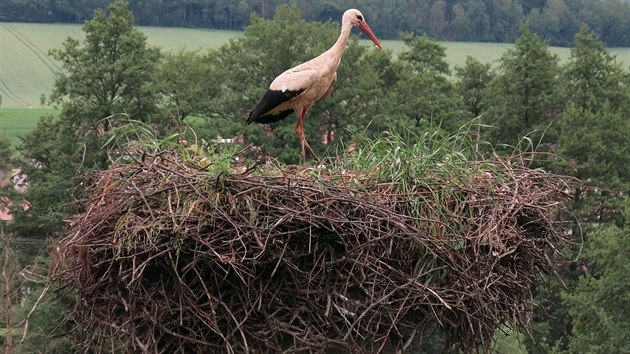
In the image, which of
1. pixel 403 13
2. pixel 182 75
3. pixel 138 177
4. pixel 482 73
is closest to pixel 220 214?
pixel 138 177

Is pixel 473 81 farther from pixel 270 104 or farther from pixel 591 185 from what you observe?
pixel 270 104

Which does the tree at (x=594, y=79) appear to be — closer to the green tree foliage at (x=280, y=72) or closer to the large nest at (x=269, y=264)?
the green tree foliage at (x=280, y=72)

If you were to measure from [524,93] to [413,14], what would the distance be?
24035mm

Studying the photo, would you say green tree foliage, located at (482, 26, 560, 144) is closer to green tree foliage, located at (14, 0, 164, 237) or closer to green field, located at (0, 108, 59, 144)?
green tree foliage, located at (14, 0, 164, 237)

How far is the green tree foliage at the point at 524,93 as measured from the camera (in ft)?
100

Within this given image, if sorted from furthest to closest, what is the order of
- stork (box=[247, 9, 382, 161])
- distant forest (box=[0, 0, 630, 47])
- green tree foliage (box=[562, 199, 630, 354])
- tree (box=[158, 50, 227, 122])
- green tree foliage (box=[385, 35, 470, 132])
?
1. distant forest (box=[0, 0, 630, 47])
2. tree (box=[158, 50, 227, 122])
3. green tree foliage (box=[385, 35, 470, 132])
4. green tree foliage (box=[562, 199, 630, 354])
5. stork (box=[247, 9, 382, 161])

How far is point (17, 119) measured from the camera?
40.5 meters

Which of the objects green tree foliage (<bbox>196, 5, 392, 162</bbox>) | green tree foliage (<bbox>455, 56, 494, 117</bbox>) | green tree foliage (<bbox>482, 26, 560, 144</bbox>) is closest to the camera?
green tree foliage (<bbox>196, 5, 392, 162</bbox>)

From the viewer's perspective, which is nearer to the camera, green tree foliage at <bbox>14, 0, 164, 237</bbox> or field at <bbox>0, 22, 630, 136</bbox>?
green tree foliage at <bbox>14, 0, 164, 237</bbox>

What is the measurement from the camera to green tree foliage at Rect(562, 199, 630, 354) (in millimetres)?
24031

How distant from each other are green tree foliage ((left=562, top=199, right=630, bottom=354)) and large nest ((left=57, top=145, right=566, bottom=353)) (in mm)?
19104

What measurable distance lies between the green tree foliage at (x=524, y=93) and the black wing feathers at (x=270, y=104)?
74.1ft

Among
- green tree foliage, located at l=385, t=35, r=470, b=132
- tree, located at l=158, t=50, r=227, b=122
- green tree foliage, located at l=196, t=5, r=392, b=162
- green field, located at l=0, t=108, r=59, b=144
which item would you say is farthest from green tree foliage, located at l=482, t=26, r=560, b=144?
green field, located at l=0, t=108, r=59, b=144

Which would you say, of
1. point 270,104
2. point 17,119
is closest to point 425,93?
point 17,119
